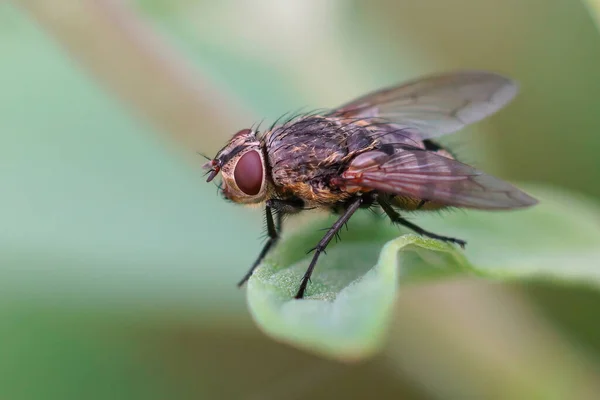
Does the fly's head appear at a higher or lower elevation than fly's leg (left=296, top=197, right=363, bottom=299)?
higher

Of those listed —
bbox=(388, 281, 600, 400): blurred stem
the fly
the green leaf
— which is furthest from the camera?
bbox=(388, 281, 600, 400): blurred stem

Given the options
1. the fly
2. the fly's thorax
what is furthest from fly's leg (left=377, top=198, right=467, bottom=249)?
the fly's thorax

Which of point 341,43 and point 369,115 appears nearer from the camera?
point 369,115

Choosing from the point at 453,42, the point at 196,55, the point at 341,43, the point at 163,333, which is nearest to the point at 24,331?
the point at 163,333

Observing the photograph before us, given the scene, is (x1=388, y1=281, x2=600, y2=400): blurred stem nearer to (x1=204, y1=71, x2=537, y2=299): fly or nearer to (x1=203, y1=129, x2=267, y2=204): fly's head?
(x1=204, y1=71, x2=537, y2=299): fly

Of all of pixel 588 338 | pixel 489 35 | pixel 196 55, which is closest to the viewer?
pixel 588 338

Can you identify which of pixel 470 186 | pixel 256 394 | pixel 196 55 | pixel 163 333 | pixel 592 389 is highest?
pixel 196 55

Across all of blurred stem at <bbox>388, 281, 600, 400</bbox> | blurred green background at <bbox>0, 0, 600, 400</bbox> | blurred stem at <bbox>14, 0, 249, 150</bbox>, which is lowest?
blurred stem at <bbox>388, 281, 600, 400</bbox>

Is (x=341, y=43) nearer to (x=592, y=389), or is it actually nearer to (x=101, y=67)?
(x=101, y=67)
